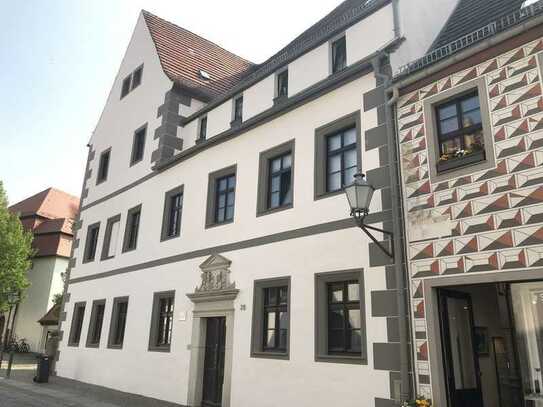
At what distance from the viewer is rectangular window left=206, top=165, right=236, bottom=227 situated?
12.6 m

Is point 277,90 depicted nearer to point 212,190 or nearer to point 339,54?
point 339,54

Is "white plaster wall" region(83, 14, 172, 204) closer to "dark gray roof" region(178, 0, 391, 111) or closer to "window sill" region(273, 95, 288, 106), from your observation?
"dark gray roof" region(178, 0, 391, 111)

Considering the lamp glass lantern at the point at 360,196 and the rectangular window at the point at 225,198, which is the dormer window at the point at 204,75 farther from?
the lamp glass lantern at the point at 360,196

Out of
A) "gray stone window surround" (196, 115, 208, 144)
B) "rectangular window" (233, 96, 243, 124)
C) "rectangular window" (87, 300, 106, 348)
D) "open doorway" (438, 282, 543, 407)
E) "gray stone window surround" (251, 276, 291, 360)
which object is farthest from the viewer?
"rectangular window" (87, 300, 106, 348)

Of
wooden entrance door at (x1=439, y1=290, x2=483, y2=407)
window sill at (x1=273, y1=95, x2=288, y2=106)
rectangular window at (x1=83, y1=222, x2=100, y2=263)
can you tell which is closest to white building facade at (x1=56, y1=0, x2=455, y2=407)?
window sill at (x1=273, y1=95, x2=288, y2=106)

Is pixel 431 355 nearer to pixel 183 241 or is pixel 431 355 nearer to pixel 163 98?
pixel 183 241

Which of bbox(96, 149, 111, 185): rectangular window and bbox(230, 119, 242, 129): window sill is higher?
bbox(96, 149, 111, 185): rectangular window

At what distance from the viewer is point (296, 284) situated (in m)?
9.73

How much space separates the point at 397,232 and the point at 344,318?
6.49 ft

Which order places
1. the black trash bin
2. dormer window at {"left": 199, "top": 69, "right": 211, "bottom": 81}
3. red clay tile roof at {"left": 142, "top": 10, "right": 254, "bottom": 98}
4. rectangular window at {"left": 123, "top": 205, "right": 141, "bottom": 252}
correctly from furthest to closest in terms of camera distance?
dormer window at {"left": 199, "top": 69, "right": 211, "bottom": 81} < red clay tile roof at {"left": 142, "top": 10, "right": 254, "bottom": 98} < the black trash bin < rectangular window at {"left": 123, "top": 205, "right": 141, "bottom": 252}

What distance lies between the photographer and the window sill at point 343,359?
8.16 m

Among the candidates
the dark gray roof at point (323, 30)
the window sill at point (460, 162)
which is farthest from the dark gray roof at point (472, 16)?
the window sill at point (460, 162)

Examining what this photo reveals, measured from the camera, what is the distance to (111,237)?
1798cm

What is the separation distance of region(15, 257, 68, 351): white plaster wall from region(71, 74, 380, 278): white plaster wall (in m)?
14.9
